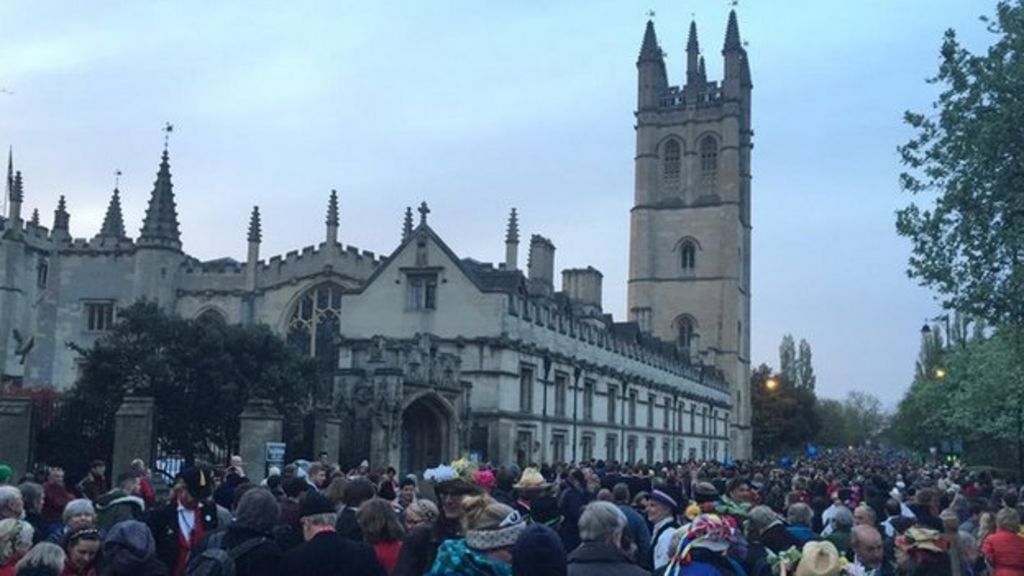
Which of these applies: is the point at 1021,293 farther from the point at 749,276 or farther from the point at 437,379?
the point at 749,276

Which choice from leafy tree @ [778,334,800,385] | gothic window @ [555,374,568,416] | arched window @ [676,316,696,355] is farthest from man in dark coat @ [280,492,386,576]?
leafy tree @ [778,334,800,385]

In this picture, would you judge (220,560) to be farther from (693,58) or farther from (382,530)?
(693,58)

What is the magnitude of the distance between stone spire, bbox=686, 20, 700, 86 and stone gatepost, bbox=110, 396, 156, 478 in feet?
236

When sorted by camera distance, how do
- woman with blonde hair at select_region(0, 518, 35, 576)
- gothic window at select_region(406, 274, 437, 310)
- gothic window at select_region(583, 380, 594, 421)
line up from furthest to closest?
1. gothic window at select_region(583, 380, 594, 421)
2. gothic window at select_region(406, 274, 437, 310)
3. woman with blonde hair at select_region(0, 518, 35, 576)

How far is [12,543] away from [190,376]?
69.3 feet

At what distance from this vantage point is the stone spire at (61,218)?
4903cm

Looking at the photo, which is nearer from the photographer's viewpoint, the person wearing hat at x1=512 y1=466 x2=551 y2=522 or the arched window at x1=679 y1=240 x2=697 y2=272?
the person wearing hat at x1=512 y1=466 x2=551 y2=522

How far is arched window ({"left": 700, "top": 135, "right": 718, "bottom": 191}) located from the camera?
81250mm

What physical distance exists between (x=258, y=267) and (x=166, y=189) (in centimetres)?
556

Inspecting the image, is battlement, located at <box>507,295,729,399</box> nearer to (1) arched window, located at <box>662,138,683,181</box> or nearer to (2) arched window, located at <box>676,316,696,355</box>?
(2) arched window, located at <box>676,316,696,355</box>

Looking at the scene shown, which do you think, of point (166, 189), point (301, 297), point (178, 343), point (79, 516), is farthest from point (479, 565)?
point (166, 189)

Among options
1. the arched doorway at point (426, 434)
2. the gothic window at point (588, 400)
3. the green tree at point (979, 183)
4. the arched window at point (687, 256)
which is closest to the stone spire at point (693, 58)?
the arched window at point (687, 256)

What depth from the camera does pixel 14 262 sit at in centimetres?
4506

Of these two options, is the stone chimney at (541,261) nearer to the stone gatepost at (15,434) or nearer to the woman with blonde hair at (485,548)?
the stone gatepost at (15,434)
